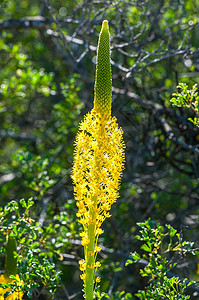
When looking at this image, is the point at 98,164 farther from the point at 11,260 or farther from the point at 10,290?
the point at 10,290

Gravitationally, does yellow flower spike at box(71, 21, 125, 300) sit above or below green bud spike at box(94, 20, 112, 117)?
below

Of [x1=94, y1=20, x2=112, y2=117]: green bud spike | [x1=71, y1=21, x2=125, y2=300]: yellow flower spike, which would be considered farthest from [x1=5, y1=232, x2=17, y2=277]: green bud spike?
[x1=94, y1=20, x2=112, y2=117]: green bud spike

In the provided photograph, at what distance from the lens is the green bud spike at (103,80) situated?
2023mm

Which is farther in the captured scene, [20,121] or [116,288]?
[20,121]

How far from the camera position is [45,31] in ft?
16.4

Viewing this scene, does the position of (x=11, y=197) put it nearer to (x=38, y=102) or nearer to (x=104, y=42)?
(x=38, y=102)

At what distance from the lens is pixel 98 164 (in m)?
2.04

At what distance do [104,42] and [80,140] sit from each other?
551mm

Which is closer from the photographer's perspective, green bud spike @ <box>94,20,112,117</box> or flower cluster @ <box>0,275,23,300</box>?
green bud spike @ <box>94,20,112,117</box>

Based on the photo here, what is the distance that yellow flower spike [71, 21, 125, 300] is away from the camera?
6.65 feet

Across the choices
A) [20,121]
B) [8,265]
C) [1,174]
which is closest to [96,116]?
[8,265]

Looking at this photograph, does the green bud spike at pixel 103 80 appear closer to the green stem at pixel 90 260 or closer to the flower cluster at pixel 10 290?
the green stem at pixel 90 260

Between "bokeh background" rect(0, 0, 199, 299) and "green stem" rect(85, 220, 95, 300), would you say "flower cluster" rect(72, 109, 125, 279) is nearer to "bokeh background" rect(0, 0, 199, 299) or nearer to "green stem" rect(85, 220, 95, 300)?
"green stem" rect(85, 220, 95, 300)


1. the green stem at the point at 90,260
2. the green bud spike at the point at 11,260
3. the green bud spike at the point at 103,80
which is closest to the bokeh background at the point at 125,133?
the green bud spike at the point at 11,260
